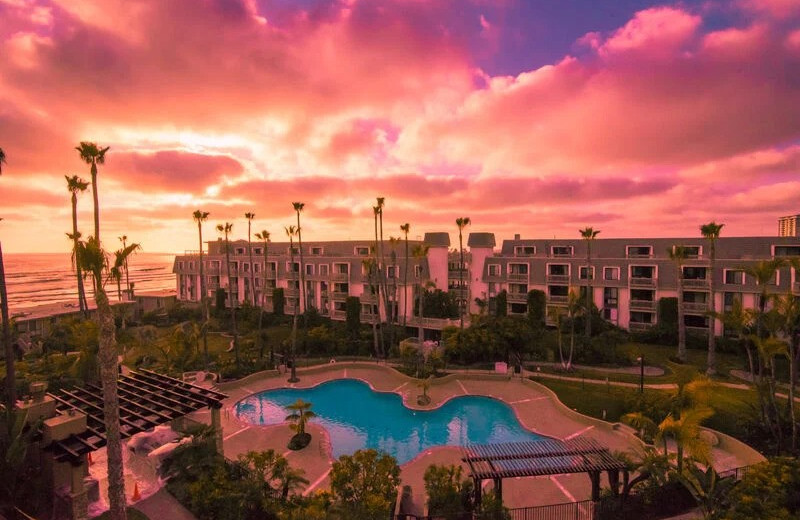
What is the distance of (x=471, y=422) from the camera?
2514cm

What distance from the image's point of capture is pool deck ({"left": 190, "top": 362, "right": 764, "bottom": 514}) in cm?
1703

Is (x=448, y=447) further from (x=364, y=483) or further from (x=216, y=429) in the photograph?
(x=216, y=429)

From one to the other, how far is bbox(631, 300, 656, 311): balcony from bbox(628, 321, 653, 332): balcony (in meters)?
1.63

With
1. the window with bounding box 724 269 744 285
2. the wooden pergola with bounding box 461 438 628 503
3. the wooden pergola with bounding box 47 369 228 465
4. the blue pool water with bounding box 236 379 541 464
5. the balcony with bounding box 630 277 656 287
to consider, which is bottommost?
the blue pool water with bounding box 236 379 541 464

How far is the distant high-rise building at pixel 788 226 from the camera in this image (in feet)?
126

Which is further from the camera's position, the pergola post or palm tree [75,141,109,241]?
the pergola post

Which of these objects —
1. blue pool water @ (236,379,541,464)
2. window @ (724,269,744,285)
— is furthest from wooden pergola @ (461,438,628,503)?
window @ (724,269,744,285)

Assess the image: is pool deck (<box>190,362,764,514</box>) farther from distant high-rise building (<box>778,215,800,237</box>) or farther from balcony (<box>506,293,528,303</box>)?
distant high-rise building (<box>778,215,800,237</box>)

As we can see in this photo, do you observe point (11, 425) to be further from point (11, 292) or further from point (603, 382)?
point (11, 292)

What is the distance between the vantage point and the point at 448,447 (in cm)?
2144

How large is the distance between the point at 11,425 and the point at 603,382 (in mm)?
33885

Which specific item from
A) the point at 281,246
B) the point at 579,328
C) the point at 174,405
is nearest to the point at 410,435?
the point at 174,405

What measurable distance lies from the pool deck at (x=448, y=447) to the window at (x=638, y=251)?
25.3 metres

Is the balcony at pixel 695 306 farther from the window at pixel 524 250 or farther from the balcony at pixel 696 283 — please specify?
the window at pixel 524 250
